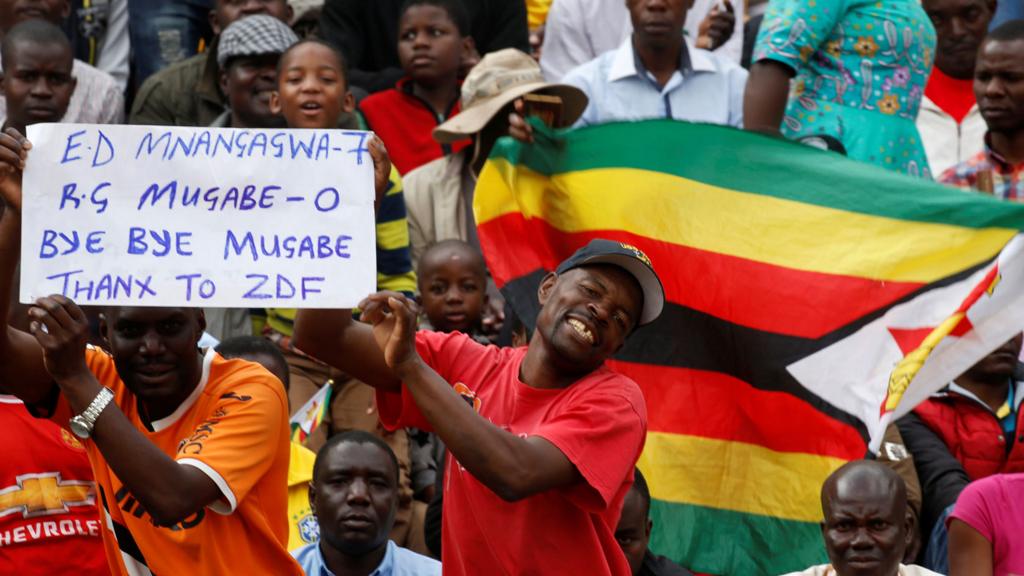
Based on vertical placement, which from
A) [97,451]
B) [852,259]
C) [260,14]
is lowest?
[97,451]

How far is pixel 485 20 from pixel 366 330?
244 inches

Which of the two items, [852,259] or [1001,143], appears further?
[1001,143]

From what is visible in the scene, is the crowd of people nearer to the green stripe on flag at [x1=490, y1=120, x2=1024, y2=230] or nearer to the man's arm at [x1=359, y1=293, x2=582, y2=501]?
the man's arm at [x1=359, y1=293, x2=582, y2=501]

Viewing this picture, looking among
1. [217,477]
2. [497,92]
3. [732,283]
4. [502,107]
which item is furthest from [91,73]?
[217,477]

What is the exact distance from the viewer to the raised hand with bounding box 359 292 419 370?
4.68m

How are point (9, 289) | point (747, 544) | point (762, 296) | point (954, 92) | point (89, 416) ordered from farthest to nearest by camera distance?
point (954, 92) → point (762, 296) → point (747, 544) → point (9, 289) → point (89, 416)

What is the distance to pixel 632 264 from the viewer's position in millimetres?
5113

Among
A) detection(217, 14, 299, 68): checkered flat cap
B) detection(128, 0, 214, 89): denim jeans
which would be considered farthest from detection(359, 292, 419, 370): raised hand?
detection(128, 0, 214, 89): denim jeans

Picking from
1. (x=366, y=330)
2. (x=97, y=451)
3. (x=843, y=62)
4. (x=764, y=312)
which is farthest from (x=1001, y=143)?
(x=97, y=451)

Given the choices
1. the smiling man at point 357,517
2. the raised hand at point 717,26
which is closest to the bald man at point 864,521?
the smiling man at point 357,517

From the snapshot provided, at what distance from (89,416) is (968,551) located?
12.4ft

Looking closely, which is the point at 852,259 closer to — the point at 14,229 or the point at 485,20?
the point at 14,229

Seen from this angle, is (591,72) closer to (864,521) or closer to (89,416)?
(864,521)

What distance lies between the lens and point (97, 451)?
205 inches
